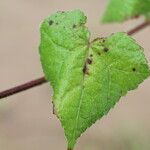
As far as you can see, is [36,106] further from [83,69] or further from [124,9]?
[83,69]

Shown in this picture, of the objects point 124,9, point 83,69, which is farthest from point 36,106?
point 83,69

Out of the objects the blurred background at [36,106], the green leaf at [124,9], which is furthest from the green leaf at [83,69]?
the blurred background at [36,106]

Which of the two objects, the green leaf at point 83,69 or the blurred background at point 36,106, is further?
the blurred background at point 36,106

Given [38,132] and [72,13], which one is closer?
[72,13]

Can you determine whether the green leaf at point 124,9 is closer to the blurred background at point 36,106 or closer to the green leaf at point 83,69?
the green leaf at point 83,69

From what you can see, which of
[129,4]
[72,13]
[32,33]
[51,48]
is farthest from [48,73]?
[32,33]

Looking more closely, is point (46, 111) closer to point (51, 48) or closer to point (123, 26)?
point (123, 26)
